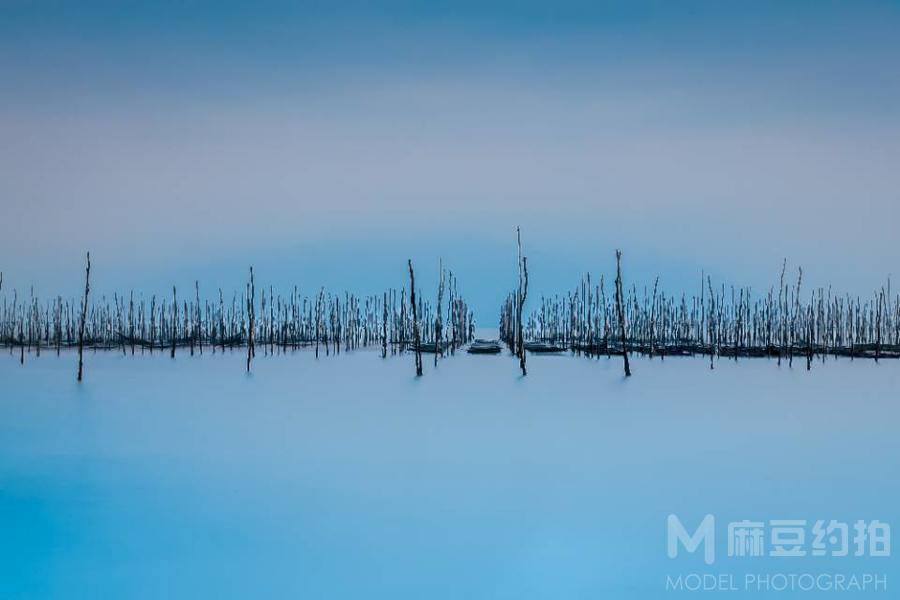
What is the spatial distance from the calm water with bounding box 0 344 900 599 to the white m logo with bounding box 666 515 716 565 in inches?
3.7

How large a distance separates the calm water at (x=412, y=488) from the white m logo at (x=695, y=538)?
9cm

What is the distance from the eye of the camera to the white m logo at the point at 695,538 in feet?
23.1

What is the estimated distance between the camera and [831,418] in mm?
14703

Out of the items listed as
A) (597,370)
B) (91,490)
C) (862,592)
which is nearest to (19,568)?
(91,490)

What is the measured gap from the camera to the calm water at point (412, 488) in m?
6.52

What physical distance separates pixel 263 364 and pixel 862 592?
2860 centimetres

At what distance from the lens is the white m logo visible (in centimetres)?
703

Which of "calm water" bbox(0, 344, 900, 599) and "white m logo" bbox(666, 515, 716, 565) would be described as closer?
"calm water" bbox(0, 344, 900, 599)

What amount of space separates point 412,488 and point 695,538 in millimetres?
3239

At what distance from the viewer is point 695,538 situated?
24.5 ft

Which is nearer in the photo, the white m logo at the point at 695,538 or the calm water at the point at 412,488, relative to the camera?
the calm water at the point at 412,488

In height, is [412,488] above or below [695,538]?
above

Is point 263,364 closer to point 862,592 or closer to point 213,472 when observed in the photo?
point 213,472

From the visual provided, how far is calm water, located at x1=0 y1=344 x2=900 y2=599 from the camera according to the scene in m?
6.52
